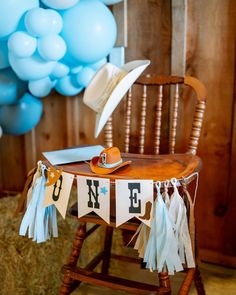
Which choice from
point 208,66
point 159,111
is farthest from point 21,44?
point 208,66

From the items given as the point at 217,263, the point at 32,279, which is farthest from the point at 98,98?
the point at 217,263

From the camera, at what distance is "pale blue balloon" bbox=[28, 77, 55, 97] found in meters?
1.60

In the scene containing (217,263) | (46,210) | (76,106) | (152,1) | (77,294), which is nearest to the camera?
(46,210)

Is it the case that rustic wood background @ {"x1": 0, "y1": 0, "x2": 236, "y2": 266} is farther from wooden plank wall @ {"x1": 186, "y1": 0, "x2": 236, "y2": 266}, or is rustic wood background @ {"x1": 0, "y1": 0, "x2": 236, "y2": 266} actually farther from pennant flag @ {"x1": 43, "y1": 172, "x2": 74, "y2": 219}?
pennant flag @ {"x1": 43, "y1": 172, "x2": 74, "y2": 219}

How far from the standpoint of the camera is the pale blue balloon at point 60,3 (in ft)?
4.51

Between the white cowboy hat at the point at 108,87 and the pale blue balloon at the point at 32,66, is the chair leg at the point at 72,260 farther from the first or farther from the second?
the pale blue balloon at the point at 32,66

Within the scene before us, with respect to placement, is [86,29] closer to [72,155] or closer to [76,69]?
[76,69]

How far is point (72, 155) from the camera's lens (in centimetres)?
129

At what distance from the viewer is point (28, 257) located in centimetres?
145

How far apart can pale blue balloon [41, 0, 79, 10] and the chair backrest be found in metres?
0.40

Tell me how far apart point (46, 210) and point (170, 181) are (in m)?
0.45

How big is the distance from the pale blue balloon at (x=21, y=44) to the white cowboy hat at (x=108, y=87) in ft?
0.96

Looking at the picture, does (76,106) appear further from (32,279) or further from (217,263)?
(217,263)

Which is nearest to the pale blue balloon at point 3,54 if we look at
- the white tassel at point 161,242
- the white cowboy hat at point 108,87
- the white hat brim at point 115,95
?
the white cowboy hat at point 108,87
